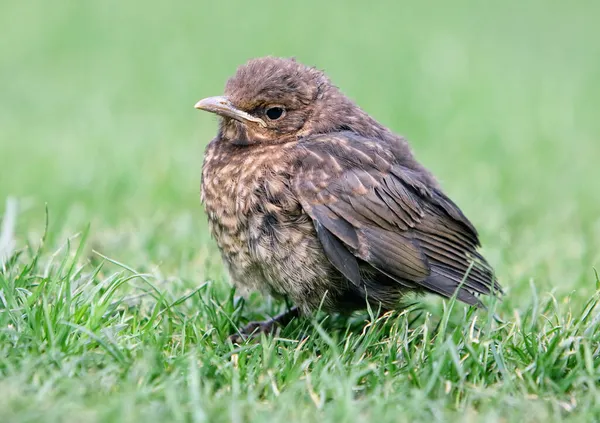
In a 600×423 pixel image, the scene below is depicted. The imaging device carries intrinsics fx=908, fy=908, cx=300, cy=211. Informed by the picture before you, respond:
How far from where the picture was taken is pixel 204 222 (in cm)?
605

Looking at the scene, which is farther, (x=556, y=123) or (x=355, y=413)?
(x=556, y=123)

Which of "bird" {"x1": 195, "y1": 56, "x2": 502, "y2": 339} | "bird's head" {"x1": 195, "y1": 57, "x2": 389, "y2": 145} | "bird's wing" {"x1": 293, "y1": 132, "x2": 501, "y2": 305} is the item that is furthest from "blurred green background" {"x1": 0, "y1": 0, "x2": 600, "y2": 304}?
"bird's head" {"x1": 195, "y1": 57, "x2": 389, "y2": 145}

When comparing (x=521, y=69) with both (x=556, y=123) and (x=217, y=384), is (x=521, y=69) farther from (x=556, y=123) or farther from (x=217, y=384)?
(x=217, y=384)

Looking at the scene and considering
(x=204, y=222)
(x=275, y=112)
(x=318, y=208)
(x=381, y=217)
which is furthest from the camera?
(x=204, y=222)

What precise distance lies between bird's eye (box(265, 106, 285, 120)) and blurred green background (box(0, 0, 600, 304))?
38.6 inches

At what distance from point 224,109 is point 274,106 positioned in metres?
0.25

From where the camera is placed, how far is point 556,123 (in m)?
8.25

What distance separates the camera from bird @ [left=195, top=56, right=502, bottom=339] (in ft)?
13.6

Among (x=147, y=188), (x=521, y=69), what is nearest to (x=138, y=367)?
(x=147, y=188)

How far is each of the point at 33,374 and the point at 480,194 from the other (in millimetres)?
4158

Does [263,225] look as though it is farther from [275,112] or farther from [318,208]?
[275,112]

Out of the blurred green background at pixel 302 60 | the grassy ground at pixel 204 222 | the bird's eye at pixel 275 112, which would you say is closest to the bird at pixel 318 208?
the bird's eye at pixel 275 112

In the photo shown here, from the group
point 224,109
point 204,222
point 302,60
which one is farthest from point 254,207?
point 302,60

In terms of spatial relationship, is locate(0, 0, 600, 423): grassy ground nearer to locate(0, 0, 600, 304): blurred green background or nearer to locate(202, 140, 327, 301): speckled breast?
locate(0, 0, 600, 304): blurred green background
